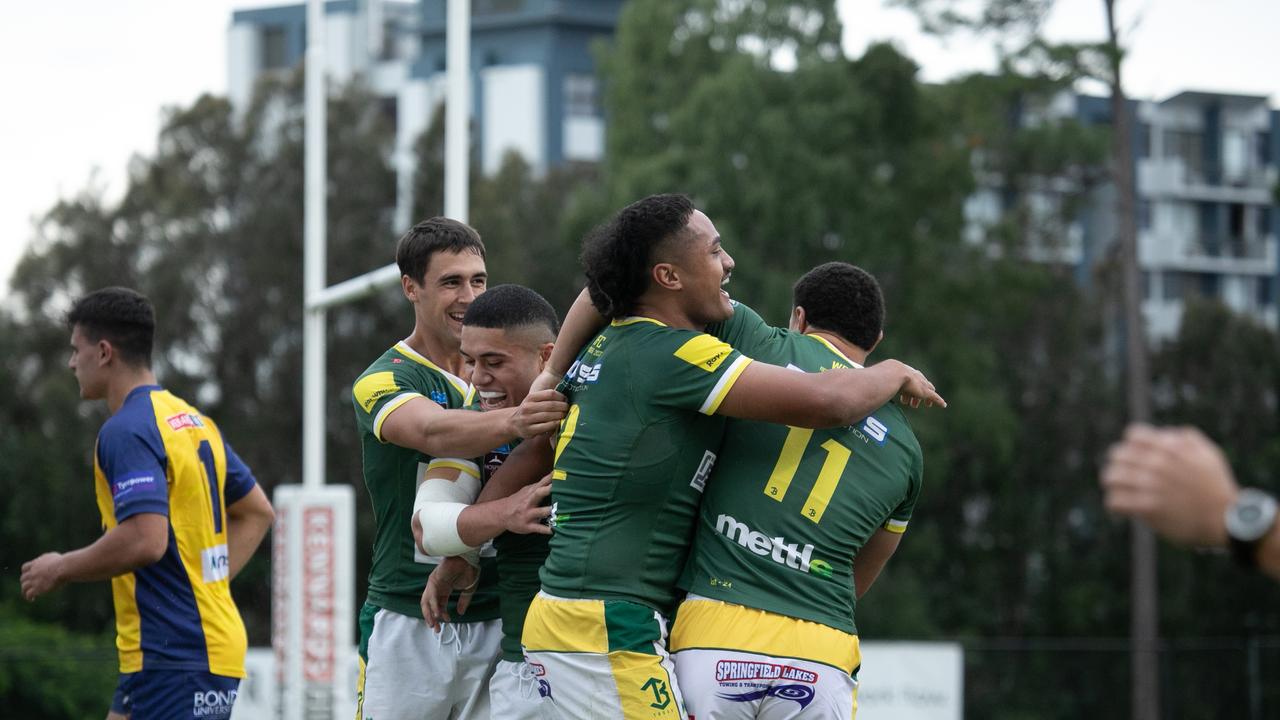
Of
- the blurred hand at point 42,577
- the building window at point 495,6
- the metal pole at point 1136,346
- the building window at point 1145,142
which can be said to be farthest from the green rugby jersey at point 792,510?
the building window at point 1145,142

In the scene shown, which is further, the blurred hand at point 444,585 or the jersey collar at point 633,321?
the blurred hand at point 444,585

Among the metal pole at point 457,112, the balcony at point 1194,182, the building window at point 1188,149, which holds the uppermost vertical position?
the building window at point 1188,149

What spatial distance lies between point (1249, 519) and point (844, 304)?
199cm

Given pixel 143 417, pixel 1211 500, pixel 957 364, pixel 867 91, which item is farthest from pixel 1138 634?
pixel 1211 500

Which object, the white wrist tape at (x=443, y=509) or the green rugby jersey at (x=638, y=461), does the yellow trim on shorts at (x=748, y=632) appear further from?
the white wrist tape at (x=443, y=509)

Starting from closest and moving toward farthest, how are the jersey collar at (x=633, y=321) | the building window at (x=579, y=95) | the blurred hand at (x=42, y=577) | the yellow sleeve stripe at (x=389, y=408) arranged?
the jersey collar at (x=633, y=321), the yellow sleeve stripe at (x=389, y=408), the blurred hand at (x=42, y=577), the building window at (x=579, y=95)

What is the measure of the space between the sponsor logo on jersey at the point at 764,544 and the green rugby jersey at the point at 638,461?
109 mm

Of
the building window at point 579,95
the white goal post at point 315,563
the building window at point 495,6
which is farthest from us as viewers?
the building window at point 495,6

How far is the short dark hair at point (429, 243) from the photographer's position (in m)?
5.28

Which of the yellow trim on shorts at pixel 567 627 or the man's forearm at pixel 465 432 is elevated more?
the man's forearm at pixel 465 432

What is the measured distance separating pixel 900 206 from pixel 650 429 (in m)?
26.3

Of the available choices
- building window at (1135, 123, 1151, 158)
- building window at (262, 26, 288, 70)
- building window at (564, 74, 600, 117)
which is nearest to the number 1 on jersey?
building window at (564, 74, 600, 117)

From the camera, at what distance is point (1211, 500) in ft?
8.43

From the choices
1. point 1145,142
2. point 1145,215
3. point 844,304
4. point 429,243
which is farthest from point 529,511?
point 1145,142
